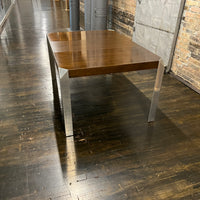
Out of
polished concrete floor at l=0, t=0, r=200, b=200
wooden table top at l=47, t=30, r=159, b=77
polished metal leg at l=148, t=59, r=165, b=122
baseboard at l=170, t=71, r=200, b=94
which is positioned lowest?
polished concrete floor at l=0, t=0, r=200, b=200

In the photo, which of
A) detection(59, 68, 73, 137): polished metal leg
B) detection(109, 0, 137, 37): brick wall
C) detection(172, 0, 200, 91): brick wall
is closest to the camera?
detection(59, 68, 73, 137): polished metal leg

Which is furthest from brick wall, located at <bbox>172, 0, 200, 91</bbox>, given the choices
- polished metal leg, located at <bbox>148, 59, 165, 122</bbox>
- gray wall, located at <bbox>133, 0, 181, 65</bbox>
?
polished metal leg, located at <bbox>148, 59, 165, 122</bbox>

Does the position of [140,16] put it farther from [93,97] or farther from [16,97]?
[16,97]

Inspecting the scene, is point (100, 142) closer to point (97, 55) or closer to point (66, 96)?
point (66, 96)

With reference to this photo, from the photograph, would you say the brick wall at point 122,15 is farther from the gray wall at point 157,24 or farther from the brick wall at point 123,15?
the gray wall at point 157,24

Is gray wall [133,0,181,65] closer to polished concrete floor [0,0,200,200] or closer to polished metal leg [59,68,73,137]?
polished concrete floor [0,0,200,200]

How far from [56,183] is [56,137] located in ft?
1.54

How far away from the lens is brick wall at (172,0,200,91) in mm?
2351

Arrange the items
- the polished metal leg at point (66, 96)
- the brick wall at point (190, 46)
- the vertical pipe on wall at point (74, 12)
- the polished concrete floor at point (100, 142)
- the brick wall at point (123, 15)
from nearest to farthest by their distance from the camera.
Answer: the polished concrete floor at point (100, 142) → the polished metal leg at point (66, 96) → the brick wall at point (190, 46) → the brick wall at point (123, 15) → the vertical pipe on wall at point (74, 12)

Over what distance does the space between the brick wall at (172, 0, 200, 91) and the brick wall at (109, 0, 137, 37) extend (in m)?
1.44

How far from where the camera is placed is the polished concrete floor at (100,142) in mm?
1318

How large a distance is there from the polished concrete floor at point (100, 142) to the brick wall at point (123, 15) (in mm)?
1668

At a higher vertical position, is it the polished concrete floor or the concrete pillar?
the concrete pillar

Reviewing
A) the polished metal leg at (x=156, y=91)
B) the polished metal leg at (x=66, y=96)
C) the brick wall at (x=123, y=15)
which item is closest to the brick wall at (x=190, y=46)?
the polished metal leg at (x=156, y=91)
